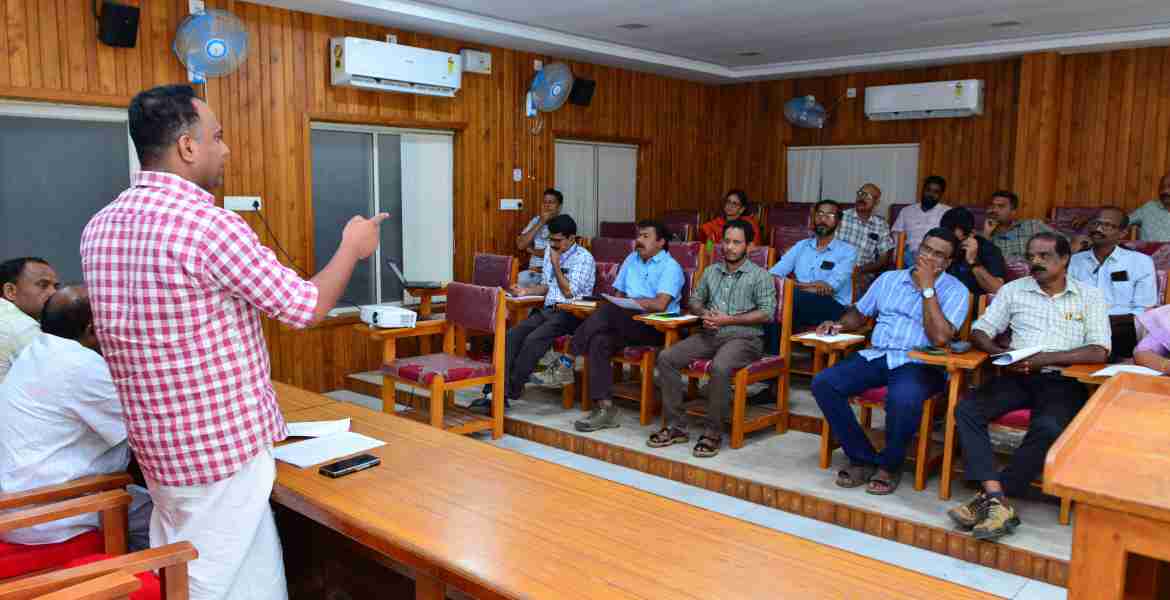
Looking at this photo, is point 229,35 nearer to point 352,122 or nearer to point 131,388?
point 352,122

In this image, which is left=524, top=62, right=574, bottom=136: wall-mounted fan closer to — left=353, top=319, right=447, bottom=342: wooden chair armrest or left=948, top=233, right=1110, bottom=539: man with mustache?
left=353, top=319, right=447, bottom=342: wooden chair armrest

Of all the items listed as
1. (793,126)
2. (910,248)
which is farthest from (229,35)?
(793,126)

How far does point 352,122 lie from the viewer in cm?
622

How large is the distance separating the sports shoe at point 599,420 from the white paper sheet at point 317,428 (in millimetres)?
2270

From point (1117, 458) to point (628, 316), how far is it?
3.74 metres

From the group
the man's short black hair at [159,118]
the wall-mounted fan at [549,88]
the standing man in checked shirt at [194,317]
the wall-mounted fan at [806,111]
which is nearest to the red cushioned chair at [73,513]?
the standing man in checked shirt at [194,317]

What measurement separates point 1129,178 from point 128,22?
7608mm

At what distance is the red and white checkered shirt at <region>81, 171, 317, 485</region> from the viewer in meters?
1.55

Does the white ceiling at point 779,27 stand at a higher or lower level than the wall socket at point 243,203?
higher

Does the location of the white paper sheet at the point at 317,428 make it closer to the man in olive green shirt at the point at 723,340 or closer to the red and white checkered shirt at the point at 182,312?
the red and white checkered shirt at the point at 182,312

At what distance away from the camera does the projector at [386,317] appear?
4.55 metres

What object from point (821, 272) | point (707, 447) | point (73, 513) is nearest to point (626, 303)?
point (707, 447)

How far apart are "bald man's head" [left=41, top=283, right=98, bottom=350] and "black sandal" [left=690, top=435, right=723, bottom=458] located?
2772mm

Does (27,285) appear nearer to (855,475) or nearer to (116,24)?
(116,24)
